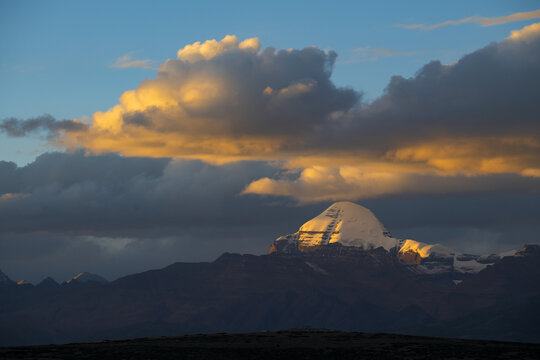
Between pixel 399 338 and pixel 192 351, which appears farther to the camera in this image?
pixel 399 338

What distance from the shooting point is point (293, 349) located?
16188 centimetres

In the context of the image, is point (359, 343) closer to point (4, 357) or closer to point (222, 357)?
point (222, 357)

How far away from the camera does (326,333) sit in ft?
653

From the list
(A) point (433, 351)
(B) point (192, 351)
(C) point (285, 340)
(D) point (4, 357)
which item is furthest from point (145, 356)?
(A) point (433, 351)

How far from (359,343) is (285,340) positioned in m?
17.1

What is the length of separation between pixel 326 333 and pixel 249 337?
65.7ft

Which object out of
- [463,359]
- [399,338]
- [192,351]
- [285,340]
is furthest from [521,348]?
[192,351]

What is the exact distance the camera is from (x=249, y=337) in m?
190

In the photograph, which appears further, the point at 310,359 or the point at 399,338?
the point at 399,338

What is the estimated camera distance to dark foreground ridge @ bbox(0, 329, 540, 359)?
153 m

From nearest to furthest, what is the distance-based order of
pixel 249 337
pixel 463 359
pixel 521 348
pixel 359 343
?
1. pixel 463 359
2. pixel 521 348
3. pixel 359 343
4. pixel 249 337

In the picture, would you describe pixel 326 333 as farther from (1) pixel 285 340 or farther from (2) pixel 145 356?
(2) pixel 145 356

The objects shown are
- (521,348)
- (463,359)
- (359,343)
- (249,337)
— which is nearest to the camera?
(463,359)

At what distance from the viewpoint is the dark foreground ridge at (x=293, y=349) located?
153 m
